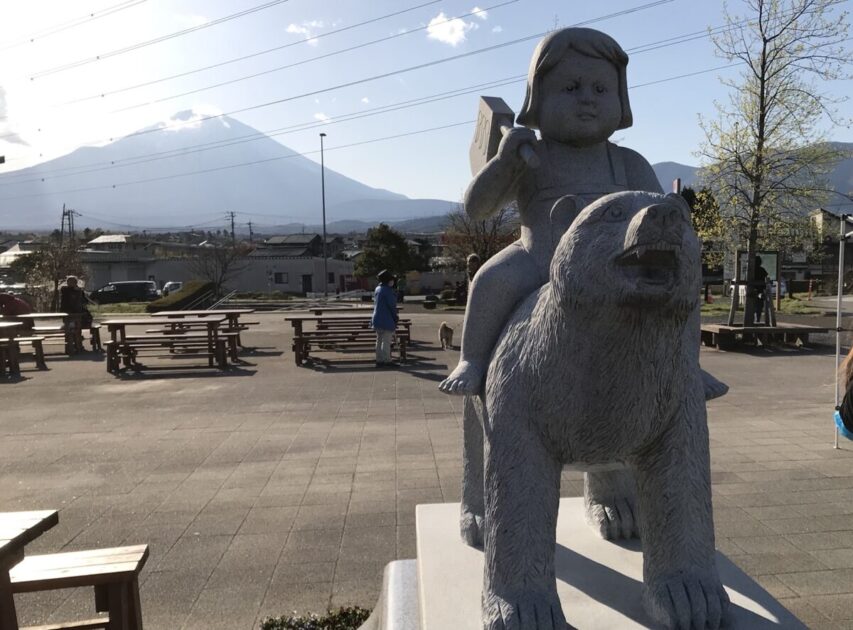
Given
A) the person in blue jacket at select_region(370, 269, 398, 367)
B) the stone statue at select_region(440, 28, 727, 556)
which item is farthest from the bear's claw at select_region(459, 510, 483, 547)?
the person in blue jacket at select_region(370, 269, 398, 367)

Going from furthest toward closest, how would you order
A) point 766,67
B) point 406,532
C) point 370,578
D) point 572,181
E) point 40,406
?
point 766,67 → point 40,406 → point 406,532 → point 370,578 → point 572,181

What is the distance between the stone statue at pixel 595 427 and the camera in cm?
157

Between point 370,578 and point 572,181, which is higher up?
point 572,181

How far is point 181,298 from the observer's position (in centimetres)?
2691

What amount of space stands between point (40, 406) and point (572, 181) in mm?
8473

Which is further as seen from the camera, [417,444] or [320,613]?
[417,444]

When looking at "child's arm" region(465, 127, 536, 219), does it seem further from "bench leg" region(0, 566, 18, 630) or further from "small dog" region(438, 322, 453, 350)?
"small dog" region(438, 322, 453, 350)

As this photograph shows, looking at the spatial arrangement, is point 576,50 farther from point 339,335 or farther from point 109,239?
point 109,239

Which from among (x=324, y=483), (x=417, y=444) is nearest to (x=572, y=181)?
(x=324, y=483)

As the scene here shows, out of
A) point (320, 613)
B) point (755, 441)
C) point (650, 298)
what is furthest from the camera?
point (755, 441)

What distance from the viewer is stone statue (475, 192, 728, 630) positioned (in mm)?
1574

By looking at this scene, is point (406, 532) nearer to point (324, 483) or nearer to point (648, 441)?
point (324, 483)

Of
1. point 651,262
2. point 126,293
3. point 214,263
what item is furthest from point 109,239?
point 651,262

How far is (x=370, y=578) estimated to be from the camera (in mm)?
3367
